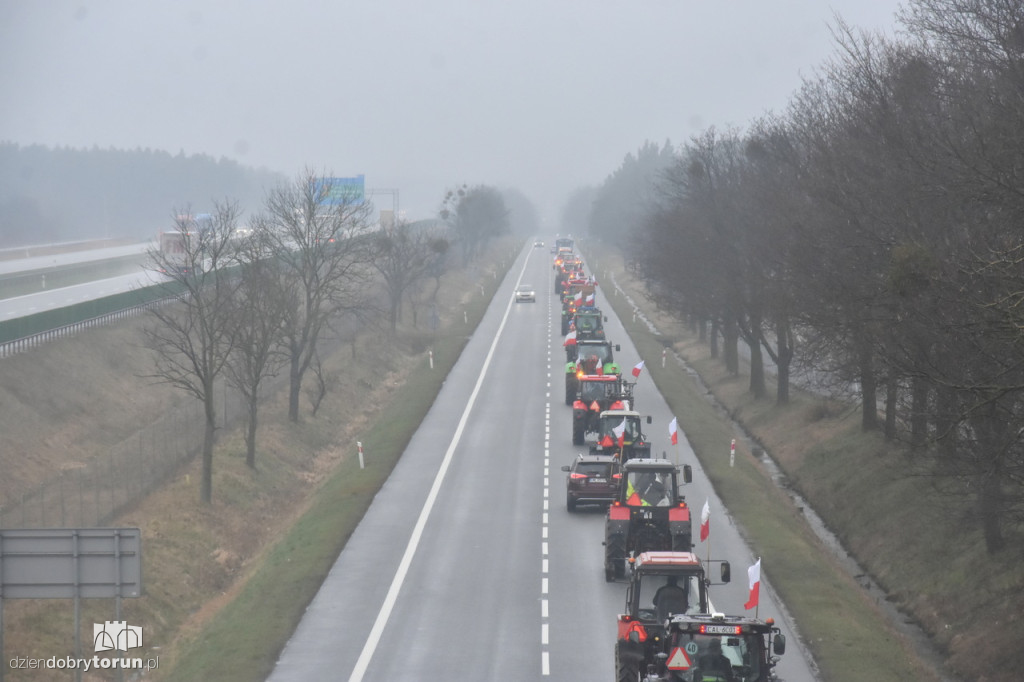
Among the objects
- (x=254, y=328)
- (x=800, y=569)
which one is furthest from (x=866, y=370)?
(x=254, y=328)

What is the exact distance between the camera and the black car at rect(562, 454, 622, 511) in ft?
102

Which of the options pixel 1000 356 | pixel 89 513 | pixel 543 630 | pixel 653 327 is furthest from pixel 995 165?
pixel 653 327

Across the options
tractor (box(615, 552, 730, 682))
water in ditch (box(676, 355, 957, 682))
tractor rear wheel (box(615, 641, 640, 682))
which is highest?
tractor (box(615, 552, 730, 682))

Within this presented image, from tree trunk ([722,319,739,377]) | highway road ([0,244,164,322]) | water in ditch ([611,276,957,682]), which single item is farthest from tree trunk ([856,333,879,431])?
highway road ([0,244,164,322])

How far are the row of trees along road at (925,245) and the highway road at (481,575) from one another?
522 centimetres

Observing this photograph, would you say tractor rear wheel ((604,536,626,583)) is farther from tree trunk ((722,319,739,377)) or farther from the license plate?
tree trunk ((722,319,739,377))

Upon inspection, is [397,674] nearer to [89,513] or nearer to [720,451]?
[89,513]

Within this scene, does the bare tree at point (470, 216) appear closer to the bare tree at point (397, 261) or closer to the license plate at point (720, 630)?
the bare tree at point (397, 261)

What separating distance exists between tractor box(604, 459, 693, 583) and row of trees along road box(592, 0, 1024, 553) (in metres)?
4.93

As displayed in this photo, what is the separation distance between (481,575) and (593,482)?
624 cm

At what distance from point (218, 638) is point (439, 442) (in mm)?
19926

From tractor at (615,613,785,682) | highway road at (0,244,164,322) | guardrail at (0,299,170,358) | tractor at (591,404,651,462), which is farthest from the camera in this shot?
highway road at (0,244,164,322)

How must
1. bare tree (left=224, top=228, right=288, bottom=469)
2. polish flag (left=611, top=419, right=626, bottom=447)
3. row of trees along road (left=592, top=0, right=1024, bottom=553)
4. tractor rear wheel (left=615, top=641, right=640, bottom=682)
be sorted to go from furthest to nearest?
bare tree (left=224, top=228, right=288, bottom=469) → polish flag (left=611, top=419, right=626, bottom=447) → row of trees along road (left=592, top=0, right=1024, bottom=553) → tractor rear wheel (left=615, top=641, right=640, bottom=682)

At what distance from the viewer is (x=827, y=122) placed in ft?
137
